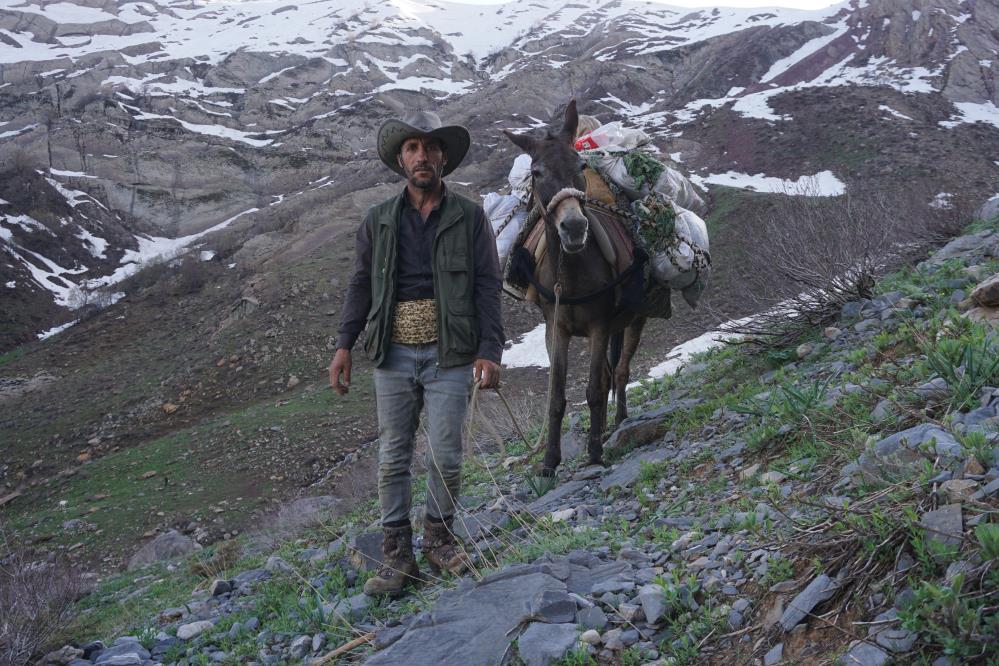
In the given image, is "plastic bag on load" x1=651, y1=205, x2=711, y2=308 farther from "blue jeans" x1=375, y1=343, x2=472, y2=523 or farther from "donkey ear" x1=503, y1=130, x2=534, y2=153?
"blue jeans" x1=375, y1=343, x2=472, y2=523

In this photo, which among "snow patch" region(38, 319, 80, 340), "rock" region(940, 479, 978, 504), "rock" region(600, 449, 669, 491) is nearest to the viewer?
Answer: "rock" region(940, 479, 978, 504)

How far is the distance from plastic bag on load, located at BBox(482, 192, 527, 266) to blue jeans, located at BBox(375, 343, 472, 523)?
2331mm

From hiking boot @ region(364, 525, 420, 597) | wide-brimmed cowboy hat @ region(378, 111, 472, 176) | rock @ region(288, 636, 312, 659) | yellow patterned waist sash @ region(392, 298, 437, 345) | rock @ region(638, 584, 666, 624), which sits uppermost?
wide-brimmed cowboy hat @ region(378, 111, 472, 176)

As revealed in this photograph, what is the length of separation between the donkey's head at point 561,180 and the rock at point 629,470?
163cm

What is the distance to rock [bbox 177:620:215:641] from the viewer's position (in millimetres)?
4000

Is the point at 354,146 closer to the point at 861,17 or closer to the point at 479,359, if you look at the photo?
the point at 861,17

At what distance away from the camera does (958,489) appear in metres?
2.02

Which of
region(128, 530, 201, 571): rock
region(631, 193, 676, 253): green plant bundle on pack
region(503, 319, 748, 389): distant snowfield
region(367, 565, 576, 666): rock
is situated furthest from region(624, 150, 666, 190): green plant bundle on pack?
region(503, 319, 748, 389): distant snowfield

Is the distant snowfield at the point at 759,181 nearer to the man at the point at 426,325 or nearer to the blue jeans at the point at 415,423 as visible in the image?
the man at the point at 426,325

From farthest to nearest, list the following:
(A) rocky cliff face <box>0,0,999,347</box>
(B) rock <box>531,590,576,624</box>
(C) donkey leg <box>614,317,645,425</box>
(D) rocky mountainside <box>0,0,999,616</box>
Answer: (A) rocky cliff face <box>0,0,999,347</box>
(D) rocky mountainside <box>0,0,999,616</box>
(C) donkey leg <box>614,317,645,425</box>
(B) rock <box>531,590,576,624</box>

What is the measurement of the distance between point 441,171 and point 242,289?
24.2m

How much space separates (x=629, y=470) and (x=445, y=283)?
207cm

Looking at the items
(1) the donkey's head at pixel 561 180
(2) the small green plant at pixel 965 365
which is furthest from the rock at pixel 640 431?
(2) the small green plant at pixel 965 365

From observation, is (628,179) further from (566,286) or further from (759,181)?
(759,181)
